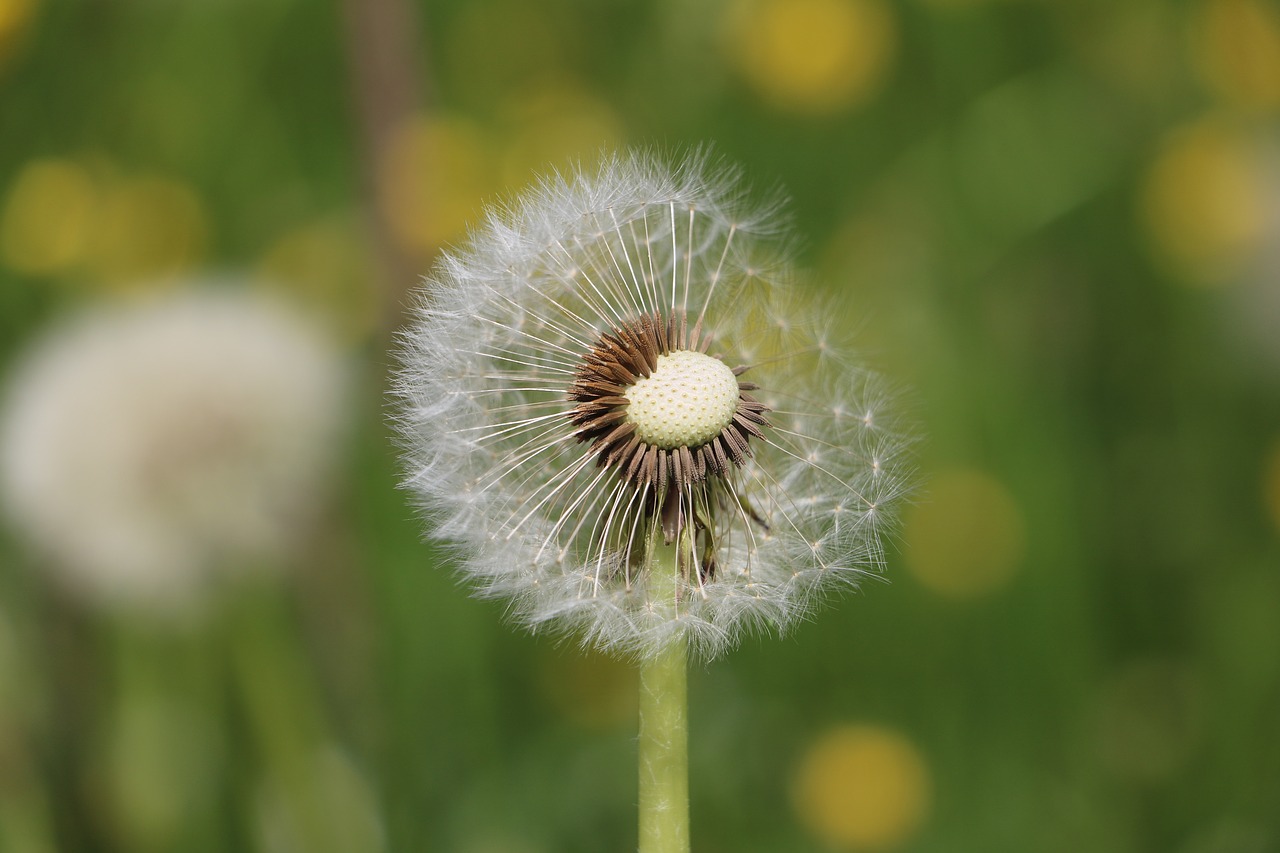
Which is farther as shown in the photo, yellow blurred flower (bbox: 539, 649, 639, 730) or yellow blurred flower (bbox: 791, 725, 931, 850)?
yellow blurred flower (bbox: 539, 649, 639, 730)

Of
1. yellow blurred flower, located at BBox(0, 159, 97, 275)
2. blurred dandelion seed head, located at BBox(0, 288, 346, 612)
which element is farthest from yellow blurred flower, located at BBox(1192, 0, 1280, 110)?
yellow blurred flower, located at BBox(0, 159, 97, 275)

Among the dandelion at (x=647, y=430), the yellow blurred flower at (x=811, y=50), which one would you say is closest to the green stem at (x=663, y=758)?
the dandelion at (x=647, y=430)

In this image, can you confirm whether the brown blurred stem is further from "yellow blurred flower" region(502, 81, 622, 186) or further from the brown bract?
the brown bract

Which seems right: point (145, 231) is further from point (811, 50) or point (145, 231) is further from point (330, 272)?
point (811, 50)

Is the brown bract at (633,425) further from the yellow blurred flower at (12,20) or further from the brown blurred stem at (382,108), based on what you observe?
the yellow blurred flower at (12,20)

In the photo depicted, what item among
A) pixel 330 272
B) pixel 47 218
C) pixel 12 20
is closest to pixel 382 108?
pixel 330 272

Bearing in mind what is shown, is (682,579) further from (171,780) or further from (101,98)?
(101,98)
